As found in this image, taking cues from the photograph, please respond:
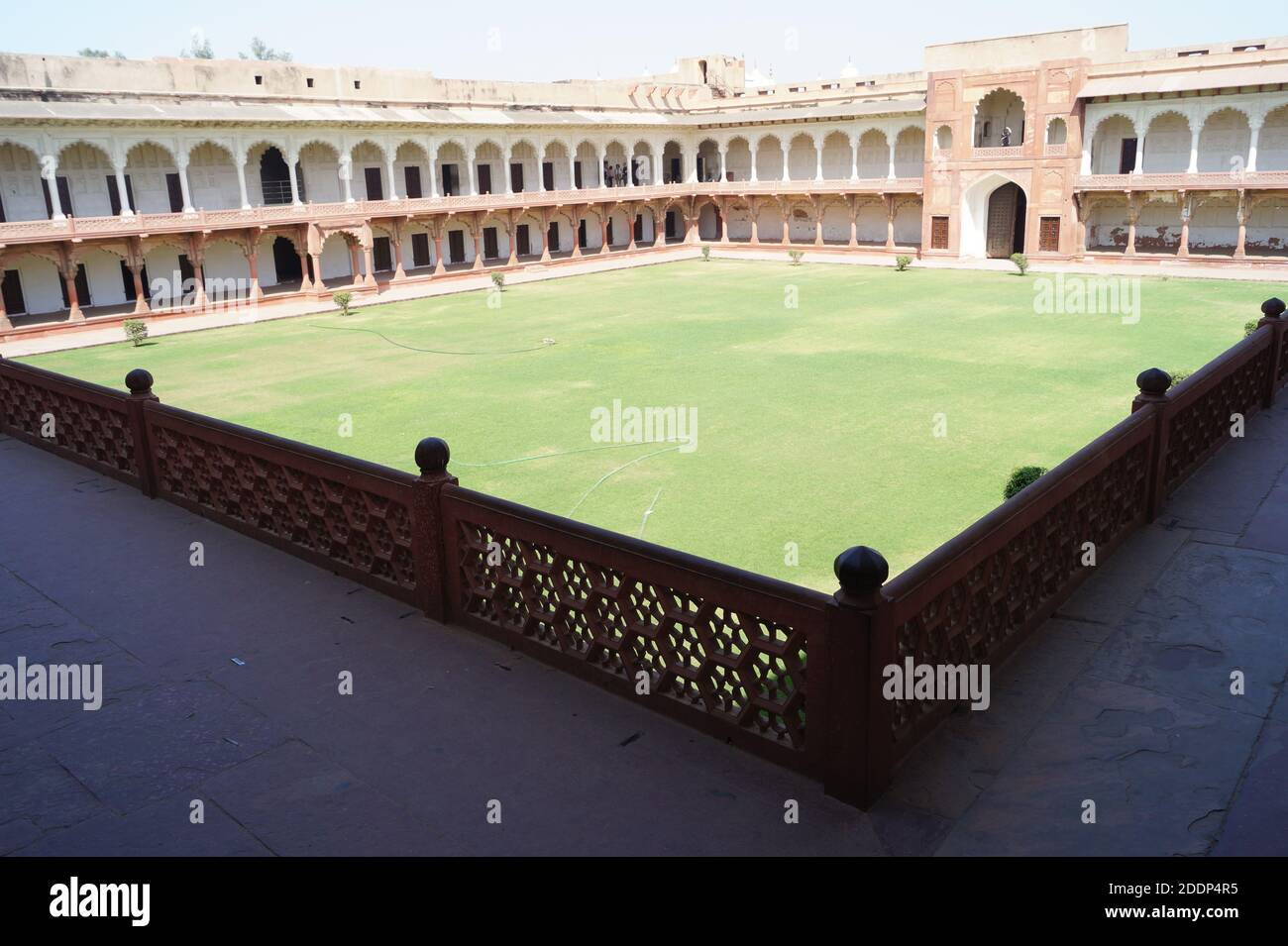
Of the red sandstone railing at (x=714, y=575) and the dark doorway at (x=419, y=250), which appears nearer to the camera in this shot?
the red sandstone railing at (x=714, y=575)

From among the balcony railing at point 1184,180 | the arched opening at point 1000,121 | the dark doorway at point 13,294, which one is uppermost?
the arched opening at point 1000,121

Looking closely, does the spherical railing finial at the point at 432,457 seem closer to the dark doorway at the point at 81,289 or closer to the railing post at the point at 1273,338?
the railing post at the point at 1273,338

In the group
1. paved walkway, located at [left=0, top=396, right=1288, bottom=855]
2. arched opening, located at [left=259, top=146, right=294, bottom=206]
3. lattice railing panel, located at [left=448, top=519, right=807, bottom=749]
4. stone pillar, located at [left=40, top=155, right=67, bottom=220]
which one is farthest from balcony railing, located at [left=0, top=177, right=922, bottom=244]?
lattice railing panel, located at [left=448, top=519, right=807, bottom=749]

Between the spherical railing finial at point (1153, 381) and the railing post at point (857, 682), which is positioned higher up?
the spherical railing finial at point (1153, 381)

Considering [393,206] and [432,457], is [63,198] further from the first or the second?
[432,457]

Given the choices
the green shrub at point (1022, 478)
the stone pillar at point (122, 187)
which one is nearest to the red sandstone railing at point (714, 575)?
the green shrub at point (1022, 478)

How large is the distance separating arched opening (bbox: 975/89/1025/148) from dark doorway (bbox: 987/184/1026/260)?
5.63 ft

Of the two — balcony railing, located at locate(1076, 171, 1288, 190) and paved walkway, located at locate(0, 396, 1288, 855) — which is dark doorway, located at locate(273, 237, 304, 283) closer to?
balcony railing, located at locate(1076, 171, 1288, 190)

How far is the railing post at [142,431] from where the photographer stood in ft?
25.5

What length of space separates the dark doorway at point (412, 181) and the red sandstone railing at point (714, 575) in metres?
30.0

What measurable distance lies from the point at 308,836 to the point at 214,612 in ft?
8.09

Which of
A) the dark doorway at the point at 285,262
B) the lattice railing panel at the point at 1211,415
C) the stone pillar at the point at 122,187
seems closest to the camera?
the lattice railing panel at the point at 1211,415

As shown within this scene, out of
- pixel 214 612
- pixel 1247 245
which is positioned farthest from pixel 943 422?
pixel 1247 245

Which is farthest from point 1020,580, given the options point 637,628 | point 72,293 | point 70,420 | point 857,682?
point 72,293
